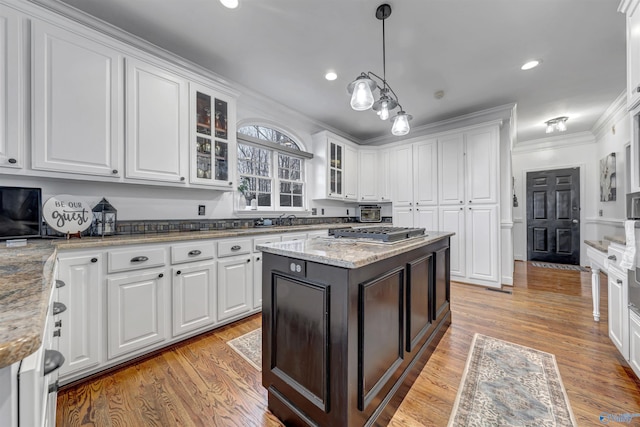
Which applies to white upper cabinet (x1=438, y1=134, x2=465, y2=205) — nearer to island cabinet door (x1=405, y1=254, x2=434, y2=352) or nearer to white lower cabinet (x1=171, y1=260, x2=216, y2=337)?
island cabinet door (x1=405, y1=254, x2=434, y2=352)

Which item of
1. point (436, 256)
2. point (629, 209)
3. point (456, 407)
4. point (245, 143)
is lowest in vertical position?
point (456, 407)

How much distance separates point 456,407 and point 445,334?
94 cm

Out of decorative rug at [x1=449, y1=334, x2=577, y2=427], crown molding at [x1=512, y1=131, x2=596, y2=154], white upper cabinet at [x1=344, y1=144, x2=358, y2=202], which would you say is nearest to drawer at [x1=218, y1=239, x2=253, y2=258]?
decorative rug at [x1=449, y1=334, x2=577, y2=427]

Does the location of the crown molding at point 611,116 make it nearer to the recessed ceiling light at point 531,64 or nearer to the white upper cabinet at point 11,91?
the recessed ceiling light at point 531,64

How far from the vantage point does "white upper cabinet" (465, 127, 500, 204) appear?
3646 mm

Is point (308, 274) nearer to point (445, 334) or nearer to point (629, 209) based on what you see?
point (445, 334)

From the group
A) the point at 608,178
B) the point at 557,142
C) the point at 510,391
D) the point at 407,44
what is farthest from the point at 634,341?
the point at 557,142

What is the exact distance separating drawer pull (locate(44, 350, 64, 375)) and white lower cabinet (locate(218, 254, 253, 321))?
172cm

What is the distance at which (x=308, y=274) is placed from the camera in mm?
1277

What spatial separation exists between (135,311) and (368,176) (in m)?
4.08

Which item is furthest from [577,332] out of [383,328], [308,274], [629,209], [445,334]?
[308,274]

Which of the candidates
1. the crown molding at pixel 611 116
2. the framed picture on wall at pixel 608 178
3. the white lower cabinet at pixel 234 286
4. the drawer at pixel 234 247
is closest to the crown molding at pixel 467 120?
the crown molding at pixel 611 116

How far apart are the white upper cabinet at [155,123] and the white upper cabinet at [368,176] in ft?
10.6

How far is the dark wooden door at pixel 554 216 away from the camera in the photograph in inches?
202
